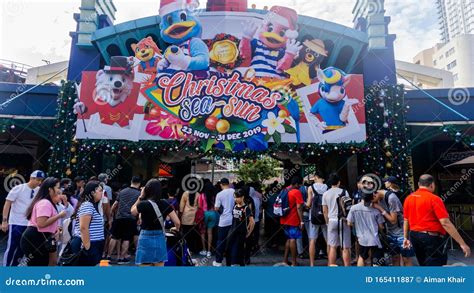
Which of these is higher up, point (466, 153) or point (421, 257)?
point (466, 153)

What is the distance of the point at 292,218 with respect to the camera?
6.25 metres

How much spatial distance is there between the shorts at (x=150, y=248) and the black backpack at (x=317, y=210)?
3069mm

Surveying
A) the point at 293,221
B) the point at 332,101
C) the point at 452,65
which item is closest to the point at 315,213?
the point at 293,221

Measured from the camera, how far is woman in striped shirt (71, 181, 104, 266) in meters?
3.93

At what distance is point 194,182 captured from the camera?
28.6 ft

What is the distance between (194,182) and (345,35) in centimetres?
600

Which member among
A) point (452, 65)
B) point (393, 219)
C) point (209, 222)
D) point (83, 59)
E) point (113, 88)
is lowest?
point (209, 222)

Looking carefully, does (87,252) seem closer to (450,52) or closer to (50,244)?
(50,244)

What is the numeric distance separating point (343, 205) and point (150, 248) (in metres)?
3.35

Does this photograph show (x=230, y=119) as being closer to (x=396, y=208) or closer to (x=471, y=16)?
(x=396, y=208)

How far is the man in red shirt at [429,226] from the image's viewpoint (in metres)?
4.12

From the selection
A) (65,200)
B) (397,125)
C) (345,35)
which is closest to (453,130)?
(397,125)

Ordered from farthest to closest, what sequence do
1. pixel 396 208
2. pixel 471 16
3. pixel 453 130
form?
1. pixel 471 16
2. pixel 453 130
3. pixel 396 208

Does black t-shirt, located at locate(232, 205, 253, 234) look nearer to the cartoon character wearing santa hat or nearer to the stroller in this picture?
the stroller
